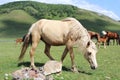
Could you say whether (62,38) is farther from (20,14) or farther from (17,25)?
(20,14)

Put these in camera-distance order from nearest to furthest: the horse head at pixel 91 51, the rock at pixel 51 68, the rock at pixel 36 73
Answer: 1. the rock at pixel 36 73
2. the rock at pixel 51 68
3. the horse head at pixel 91 51

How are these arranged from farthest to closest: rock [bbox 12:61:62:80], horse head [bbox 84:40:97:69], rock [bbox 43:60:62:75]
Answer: horse head [bbox 84:40:97:69], rock [bbox 43:60:62:75], rock [bbox 12:61:62:80]

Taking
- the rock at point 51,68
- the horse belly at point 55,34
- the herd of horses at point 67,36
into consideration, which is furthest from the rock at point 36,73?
the horse belly at point 55,34

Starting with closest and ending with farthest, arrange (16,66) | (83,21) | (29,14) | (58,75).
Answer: (58,75) → (16,66) → (83,21) → (29,14)

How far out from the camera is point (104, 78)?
15.5m

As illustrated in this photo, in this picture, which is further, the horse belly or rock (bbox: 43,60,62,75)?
the horse belly

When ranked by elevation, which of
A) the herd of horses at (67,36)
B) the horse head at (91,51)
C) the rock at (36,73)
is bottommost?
the rock at (36,73)

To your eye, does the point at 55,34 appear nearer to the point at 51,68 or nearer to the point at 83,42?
the point at 83,42

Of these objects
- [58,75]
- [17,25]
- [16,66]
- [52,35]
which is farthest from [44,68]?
[17,25]

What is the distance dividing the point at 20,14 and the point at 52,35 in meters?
164

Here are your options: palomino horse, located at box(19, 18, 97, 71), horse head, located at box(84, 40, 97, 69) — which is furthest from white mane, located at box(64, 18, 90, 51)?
horse head, located at box(84, 40, 97, 69)

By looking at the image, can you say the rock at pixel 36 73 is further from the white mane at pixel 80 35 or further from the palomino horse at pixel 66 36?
the white mane at pixel 80 35

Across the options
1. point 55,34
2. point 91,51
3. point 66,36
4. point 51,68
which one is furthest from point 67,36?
point 51,68

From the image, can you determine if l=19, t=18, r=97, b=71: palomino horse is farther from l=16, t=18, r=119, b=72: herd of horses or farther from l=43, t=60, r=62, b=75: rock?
l=43, t=60, r=62, b=75: rock
